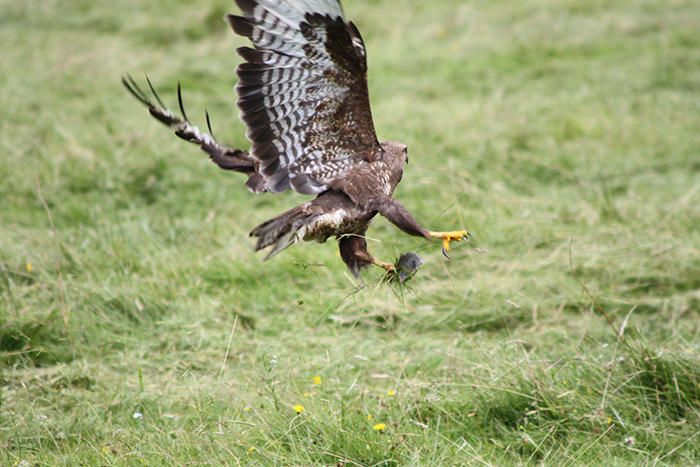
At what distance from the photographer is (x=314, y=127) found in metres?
3.50

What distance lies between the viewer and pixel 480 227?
5.25 metres

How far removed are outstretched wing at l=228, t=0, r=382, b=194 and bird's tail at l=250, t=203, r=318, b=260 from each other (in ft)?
1.11

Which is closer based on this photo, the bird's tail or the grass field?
the bird's tail

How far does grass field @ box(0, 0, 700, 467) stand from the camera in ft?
10.6

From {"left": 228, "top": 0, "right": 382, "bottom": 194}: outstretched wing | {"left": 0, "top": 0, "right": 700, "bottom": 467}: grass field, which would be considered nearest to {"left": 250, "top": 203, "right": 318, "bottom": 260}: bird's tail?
{"left": 228, "top": 0, "right": 382, "bottom": 194}: outstretched wing

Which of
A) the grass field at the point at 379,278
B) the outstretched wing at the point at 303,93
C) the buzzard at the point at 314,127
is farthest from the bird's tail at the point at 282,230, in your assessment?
the grass field at the point at 379,278

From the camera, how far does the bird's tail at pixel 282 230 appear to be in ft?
10.2

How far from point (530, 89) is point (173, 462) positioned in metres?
6.22

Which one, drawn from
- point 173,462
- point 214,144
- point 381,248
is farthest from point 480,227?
point 173,462

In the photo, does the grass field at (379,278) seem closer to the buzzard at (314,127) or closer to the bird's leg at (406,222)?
the buzzard at (314,127)

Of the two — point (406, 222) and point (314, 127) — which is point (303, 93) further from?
point (406, 222)

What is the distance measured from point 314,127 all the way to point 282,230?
0.64 meters

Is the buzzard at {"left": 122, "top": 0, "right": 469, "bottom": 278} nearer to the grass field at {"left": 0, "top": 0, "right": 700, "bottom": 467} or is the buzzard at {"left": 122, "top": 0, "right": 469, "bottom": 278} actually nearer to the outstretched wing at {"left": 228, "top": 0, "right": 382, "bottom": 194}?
the outstretched wing at {"left": 228, "top": 0, "right": 382, "bottom": 194}

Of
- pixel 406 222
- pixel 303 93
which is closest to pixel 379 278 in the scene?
pixel 406 222
